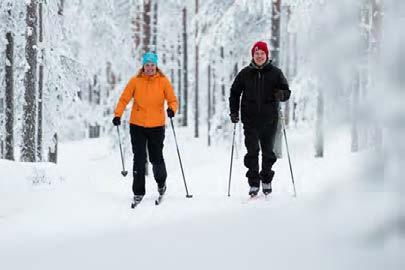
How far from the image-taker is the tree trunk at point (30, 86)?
12578mm

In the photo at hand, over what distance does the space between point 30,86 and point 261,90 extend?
719 cm

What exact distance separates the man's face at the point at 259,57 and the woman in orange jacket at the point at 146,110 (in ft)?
4.56

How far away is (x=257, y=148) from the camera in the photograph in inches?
311

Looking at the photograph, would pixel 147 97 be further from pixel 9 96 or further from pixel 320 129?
pixel 9 96

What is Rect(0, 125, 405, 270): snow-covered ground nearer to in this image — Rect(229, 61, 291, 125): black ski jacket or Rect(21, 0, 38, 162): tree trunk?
Rect(229, 61, 291, 125): black ski jacket

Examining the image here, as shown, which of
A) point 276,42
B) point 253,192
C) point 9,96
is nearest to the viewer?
point 253,192

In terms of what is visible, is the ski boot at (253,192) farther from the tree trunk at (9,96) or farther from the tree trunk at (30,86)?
the tree trunk at (9,96)

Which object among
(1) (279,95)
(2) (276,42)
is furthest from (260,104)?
(2) (276,42)

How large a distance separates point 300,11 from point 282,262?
913 centimetres

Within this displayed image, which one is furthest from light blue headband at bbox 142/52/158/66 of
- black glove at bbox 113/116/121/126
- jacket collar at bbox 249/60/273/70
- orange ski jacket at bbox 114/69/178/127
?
jacket collar at bbox 249/60/273/70

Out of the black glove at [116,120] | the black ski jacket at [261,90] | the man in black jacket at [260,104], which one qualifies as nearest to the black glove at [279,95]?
the man in black jacket at [260,104]

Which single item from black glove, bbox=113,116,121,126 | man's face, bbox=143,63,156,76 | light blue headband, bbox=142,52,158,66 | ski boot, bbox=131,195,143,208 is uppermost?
light blue headband, bbox=142,52,158,66

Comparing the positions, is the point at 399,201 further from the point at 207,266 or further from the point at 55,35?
the point at 55,35

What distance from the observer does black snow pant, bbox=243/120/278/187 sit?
7.88 meters
